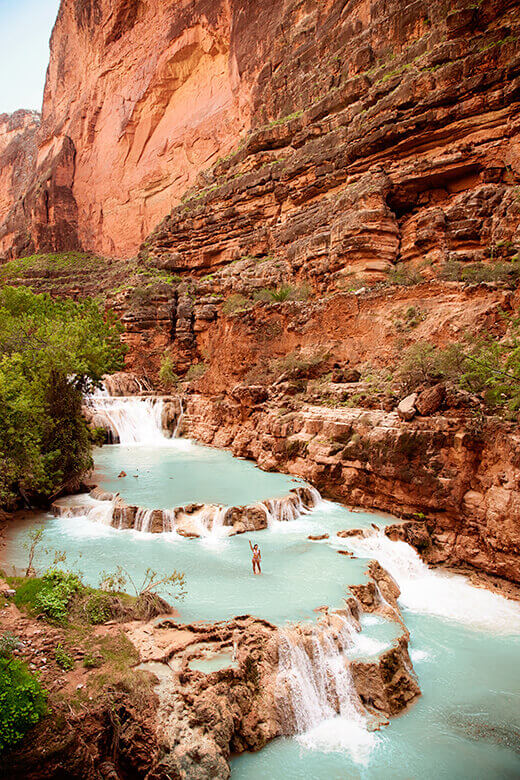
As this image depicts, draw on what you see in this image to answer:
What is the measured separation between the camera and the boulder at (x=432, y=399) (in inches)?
401

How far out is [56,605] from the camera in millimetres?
5312

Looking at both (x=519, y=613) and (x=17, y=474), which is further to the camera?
(x=17, y=474)

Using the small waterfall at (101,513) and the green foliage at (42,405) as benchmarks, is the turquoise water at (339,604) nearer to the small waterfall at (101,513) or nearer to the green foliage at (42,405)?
the small waterfall at (101,513)

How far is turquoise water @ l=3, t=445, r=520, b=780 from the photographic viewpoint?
4.80 m

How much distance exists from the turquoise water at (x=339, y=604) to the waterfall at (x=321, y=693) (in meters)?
0.06

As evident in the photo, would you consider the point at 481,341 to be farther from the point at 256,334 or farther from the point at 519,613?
the point at 256,334

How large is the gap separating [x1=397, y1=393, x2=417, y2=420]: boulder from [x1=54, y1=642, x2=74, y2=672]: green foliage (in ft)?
28.2

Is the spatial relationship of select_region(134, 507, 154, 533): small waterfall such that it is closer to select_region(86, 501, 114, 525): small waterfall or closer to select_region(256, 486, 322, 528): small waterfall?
select_region(86, 501, 114, 525): small waterfall

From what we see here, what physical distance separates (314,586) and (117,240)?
130 feet

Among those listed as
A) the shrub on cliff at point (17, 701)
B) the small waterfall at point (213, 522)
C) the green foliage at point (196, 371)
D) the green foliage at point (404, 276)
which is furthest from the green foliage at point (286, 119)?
the shrub on cliff at point (17, 701)

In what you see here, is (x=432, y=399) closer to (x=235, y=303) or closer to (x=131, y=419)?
(x=235, y=303)

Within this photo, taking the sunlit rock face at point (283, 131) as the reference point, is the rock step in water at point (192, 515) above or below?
below

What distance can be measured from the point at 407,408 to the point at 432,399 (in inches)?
26.1

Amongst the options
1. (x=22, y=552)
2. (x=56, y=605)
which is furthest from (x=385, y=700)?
(x=22, y=552)
